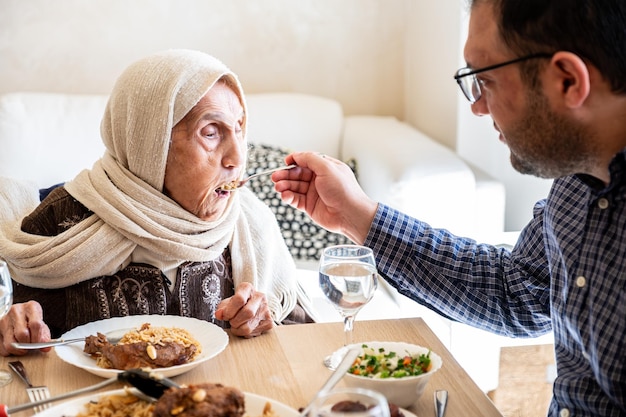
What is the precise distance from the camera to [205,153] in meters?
1.87

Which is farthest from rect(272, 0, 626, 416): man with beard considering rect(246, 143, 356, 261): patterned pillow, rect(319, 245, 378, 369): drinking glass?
rect(246, 143, 356, 261): patterned pillow

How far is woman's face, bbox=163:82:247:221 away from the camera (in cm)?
186

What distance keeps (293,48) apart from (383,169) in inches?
41.9

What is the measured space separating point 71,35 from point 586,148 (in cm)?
291

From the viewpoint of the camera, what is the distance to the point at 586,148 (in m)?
1.26

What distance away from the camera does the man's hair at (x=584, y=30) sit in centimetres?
A: 118

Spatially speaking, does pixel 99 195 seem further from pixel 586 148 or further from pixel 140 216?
pixel 586 148

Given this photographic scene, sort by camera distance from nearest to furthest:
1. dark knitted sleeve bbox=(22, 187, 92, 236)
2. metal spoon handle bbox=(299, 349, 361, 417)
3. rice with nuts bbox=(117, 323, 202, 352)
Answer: metal spoon handle bbox=(299, 349, 361, 417) → rice with nuts bbox=(117, 323, 202, 352) → dark knitted sleeve bbox=(22, 187, 92, 236)

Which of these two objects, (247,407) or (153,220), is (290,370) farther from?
(153,220)

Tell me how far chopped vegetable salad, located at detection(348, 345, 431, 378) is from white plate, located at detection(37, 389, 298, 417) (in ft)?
0.43

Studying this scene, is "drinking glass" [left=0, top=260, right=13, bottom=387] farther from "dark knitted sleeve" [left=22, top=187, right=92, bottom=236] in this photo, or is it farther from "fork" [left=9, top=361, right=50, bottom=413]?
"dark knitted sleeve" [left=22, top=187, right=92, bottom=236]

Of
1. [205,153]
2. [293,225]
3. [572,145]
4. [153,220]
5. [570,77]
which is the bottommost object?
[293,225]

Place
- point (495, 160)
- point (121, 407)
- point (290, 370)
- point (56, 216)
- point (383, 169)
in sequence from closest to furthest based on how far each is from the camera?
point (121, 407), point (290, 370), point (56, 216), point (383, 169), point (495, 160)

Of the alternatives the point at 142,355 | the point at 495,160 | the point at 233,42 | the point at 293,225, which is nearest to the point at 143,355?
the point at 142,355
